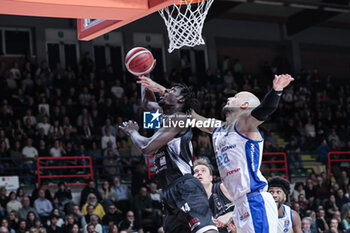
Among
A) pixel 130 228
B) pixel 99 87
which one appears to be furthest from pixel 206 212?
pixel 99 87

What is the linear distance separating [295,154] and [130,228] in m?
7.04

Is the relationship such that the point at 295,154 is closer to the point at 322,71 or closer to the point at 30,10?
the point at 322,71

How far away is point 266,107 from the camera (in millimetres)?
5031

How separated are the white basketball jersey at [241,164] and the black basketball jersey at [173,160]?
0.42 m

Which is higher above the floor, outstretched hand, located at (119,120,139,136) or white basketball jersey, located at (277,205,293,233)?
outstretched hand, located at (119,120,139,136)

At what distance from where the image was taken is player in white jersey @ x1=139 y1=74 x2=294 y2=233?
17.6 feet

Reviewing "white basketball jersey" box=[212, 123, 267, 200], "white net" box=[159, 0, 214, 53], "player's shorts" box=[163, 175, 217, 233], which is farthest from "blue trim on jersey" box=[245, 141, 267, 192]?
"white net" box=[159, 0, 214, 53]

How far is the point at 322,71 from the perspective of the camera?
2548cm

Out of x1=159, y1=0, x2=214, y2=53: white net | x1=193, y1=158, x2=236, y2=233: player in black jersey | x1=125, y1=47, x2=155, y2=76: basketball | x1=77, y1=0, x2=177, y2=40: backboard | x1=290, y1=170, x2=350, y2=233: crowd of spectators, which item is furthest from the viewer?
x1=290, y1=170, x2=350, y2=233: crowd of spectators

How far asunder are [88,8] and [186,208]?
7.62 ft

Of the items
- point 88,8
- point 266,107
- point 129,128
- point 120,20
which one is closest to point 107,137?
point 120,20

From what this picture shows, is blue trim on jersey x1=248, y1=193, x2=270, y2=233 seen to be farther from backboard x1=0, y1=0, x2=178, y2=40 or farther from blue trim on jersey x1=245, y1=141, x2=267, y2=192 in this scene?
backboard x1=0, y1=0, x2=178, y2=40

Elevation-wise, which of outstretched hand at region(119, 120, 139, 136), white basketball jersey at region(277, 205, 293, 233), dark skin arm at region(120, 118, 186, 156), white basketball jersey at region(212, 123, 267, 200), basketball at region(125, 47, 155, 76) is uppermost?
basketball at region(125, 47, 155, 76)

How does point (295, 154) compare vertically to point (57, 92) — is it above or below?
below
